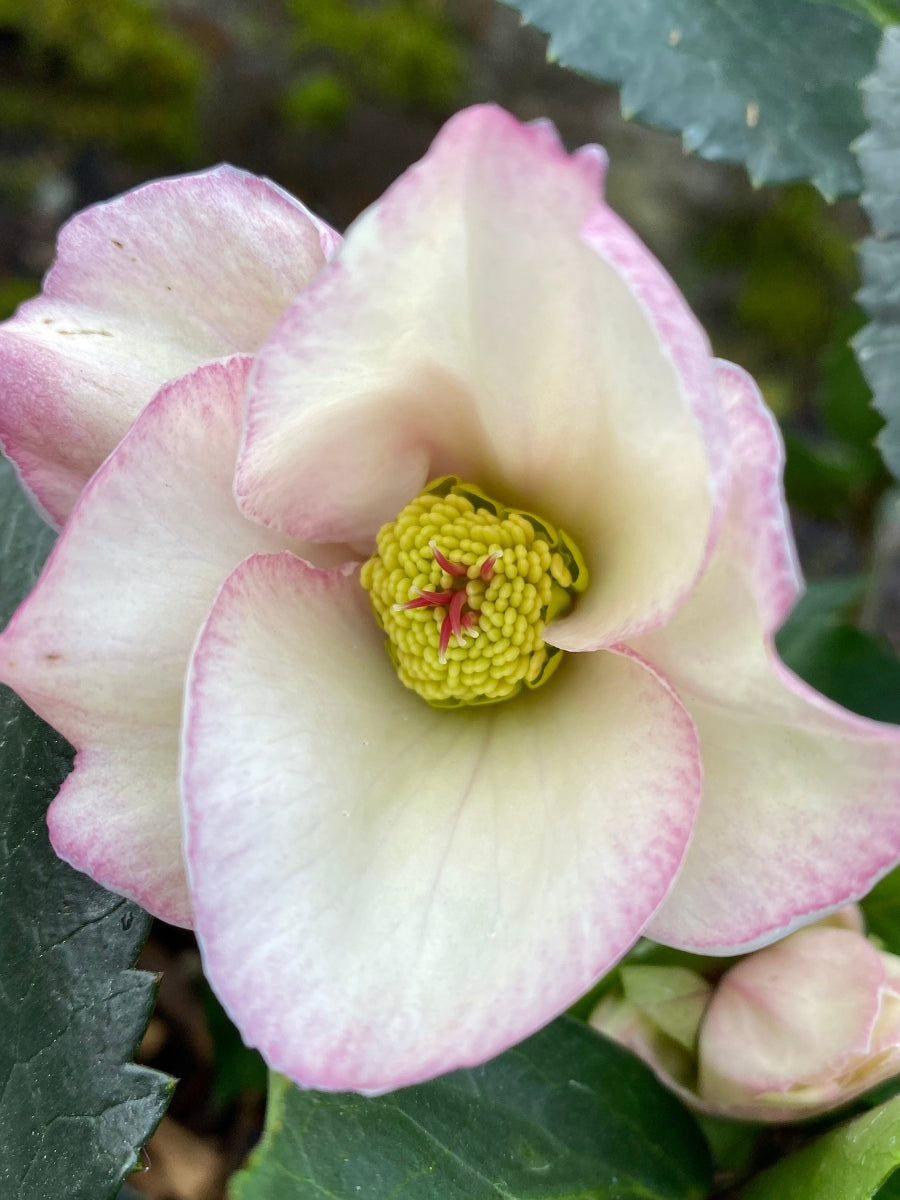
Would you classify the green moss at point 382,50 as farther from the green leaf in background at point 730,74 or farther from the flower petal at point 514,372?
the flower petal at point 514,372

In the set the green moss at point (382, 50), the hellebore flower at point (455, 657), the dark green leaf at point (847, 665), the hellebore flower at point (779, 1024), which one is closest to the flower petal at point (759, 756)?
the hellebore flower at point (455, 657)

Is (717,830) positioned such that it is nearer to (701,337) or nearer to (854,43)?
(701,337)

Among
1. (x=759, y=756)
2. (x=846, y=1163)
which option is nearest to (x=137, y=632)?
(x=759, y=756)

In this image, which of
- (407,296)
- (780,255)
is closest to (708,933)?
(407,296)

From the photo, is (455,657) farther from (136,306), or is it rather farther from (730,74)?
(730,74)

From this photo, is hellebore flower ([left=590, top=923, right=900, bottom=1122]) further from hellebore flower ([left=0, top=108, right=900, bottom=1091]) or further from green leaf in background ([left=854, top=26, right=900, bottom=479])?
green leaf in background ([left=854, top=26, right=900, bottom=479])

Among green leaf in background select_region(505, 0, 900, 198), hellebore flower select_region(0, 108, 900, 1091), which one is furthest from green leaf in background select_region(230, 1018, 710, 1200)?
green leaf in background select_region(505, 0, 900, 198)
